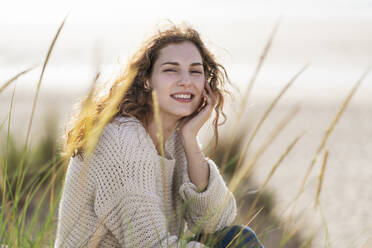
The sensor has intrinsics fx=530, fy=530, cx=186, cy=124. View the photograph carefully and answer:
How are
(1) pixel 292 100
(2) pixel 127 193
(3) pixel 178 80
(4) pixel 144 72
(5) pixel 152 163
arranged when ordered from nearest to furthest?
1. (2) pixel 127 193
2. (5) pixel 152 163
3. (3) pixel 178 80
4. (4) pixel 144 72
5. (1) pixel 292 100

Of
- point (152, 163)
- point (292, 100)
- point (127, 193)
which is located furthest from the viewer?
point (292, 100)

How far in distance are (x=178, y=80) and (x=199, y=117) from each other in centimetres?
30

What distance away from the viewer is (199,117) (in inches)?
107

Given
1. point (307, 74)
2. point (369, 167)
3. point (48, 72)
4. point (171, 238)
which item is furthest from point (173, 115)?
point (48, 72)

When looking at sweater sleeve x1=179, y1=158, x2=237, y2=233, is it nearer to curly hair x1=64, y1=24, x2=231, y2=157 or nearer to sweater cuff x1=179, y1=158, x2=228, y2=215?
sweater cuff x1=179, y1=158, x2=228, y2=215

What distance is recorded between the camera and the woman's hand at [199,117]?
106 inches

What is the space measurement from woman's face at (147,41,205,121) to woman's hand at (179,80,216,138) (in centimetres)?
7

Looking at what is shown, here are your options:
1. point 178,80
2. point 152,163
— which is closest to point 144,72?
point 178,80

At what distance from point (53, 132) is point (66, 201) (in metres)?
2.31

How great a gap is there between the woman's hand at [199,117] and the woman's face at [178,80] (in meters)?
0.07

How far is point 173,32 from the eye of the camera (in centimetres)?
273

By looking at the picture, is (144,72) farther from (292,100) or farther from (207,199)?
(292,100)

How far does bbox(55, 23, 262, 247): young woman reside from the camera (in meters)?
2.13

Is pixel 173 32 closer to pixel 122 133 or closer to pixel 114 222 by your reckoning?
pixel 122 133
